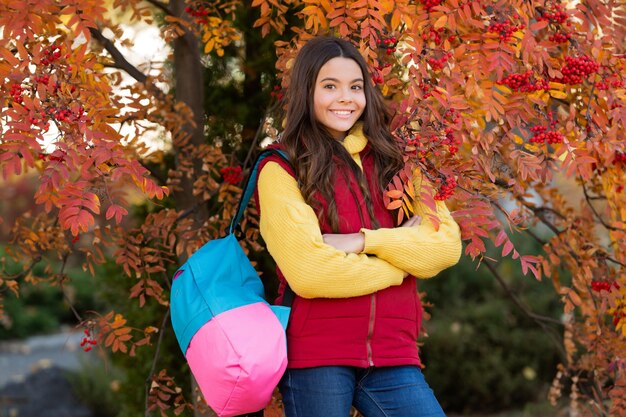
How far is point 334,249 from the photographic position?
2.33m

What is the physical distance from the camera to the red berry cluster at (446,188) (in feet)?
7.72

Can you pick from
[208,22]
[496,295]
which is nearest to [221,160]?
[208,22]

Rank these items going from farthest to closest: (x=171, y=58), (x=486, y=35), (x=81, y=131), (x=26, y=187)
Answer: (x=26, y=187) < (x=171, y=58) < (x=486, y=35) < (x=81, y=131)

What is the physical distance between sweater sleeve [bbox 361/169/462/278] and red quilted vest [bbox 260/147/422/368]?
90 mm

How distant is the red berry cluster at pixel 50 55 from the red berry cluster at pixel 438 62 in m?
1.10

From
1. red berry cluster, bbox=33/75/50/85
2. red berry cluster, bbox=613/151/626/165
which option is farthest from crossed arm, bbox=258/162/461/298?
red berry cluster, bbox=613/151/626/165

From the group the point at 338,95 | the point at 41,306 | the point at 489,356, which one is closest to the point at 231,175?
the point at 338,95

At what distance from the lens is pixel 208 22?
3352 millimetres

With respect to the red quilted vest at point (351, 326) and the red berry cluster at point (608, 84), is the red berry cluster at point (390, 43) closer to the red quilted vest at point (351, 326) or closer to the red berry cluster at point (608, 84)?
the red quilted vest at point (351, 326)

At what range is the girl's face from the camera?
255 centimetres

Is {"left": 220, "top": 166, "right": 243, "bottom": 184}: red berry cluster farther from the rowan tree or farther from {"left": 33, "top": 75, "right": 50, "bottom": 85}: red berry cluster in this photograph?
{"left": 33, "top": 75, "right": 50, "bottom": 85}: red berry cluster

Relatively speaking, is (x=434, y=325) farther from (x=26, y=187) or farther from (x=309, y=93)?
(x=26, y=187)

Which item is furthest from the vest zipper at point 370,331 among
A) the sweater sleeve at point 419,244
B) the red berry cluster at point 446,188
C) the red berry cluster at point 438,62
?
the red berry cluster at point 438,62

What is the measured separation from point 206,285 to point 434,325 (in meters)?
3.64
